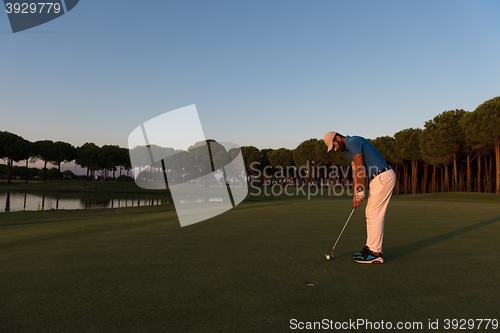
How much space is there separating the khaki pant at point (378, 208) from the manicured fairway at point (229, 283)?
420mm

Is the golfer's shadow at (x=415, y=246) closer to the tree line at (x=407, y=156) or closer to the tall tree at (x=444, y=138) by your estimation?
the tree line at (x=407, y=156)

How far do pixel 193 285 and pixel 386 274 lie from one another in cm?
283

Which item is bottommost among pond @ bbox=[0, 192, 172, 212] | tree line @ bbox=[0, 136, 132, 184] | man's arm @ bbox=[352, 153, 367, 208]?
pond @ bbox=[0, 192, 172, 212]

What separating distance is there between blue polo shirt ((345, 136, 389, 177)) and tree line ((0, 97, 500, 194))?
3464 cm

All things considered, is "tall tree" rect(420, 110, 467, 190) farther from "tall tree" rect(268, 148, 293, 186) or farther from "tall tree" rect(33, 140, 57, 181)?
"tall tree" rect(33, 140, 57, 181)

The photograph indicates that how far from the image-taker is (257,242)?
6.61m

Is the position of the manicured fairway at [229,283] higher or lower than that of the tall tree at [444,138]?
lower

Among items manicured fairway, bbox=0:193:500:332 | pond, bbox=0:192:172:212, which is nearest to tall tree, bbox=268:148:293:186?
pond, bbox=0:192:172:212

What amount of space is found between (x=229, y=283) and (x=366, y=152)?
322 centimetres

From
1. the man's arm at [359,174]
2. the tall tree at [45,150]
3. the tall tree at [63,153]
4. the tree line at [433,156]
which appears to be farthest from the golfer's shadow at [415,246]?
the tall tree at [63,153]

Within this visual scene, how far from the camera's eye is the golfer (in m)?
5.01

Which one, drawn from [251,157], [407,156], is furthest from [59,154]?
[407,156]

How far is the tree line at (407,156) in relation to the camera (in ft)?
113

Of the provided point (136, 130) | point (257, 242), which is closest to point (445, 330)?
point (257, 242)
